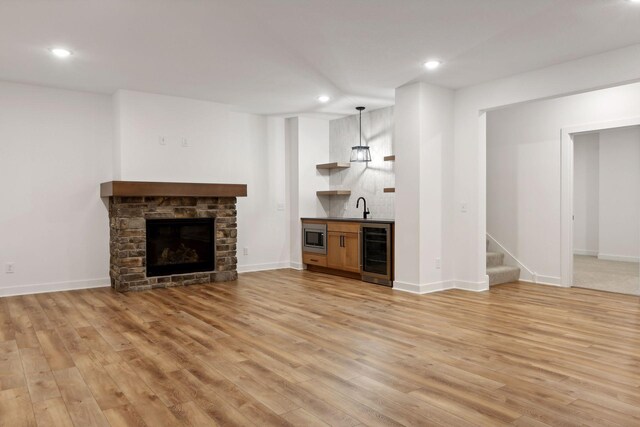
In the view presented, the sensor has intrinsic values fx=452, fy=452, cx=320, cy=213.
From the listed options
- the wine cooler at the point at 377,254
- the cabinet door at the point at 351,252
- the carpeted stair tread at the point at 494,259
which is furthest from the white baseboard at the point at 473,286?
the cabinet door at the point at 351,252

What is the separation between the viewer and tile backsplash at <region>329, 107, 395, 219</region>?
6.89 metres

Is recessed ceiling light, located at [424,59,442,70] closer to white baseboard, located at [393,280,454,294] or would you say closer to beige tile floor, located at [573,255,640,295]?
white baseboard, located at [393,280,454,294]

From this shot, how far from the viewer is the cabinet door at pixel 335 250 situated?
21.9 feet

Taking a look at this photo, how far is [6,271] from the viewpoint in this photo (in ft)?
17.8

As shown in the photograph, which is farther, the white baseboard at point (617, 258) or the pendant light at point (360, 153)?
the white baseboard at point (617, 258)

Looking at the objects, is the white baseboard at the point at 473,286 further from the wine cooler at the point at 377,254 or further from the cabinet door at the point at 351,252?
the cabinet door at the point at 351,252

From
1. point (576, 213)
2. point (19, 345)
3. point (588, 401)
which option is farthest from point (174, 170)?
point (576, 213)

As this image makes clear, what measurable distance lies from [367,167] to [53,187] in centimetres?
442

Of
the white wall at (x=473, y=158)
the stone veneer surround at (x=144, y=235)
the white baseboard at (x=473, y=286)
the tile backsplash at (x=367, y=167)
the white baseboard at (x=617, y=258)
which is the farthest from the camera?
the white baseboard at (x=617, y=258)

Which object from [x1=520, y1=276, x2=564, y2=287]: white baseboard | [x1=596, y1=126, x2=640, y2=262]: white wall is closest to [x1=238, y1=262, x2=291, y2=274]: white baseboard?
[x1=520, y1=276, x2=564, y2=287]: white baseboard

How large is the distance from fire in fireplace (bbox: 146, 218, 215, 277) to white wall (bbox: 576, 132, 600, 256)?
7.37m

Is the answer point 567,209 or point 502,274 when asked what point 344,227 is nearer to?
point 502,274

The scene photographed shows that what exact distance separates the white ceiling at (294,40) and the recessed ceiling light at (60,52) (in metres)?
0.07

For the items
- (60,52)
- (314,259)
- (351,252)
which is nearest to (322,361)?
(351,252)
